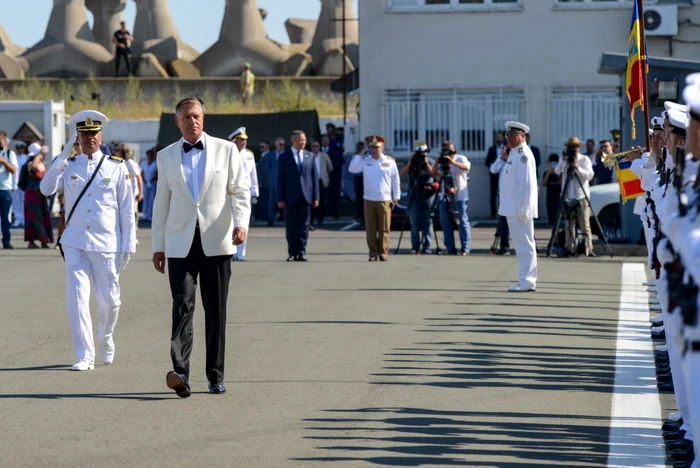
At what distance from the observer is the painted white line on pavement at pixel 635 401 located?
298 inches

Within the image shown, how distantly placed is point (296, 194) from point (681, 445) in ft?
47.9

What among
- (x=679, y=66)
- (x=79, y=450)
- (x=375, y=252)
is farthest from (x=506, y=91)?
(x=79, y=450)

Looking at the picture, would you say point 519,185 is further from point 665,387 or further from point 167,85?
point 167,85

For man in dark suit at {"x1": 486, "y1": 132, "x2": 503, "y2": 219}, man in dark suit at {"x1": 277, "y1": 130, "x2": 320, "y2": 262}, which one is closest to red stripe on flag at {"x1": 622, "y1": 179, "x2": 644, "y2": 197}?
man in dark suit at {"x1": 277, "y1": 130, "x2": 320, "y2": 262}

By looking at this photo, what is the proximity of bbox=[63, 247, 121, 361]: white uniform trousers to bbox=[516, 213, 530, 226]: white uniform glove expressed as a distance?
6738mm

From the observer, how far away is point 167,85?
4928 centimetres

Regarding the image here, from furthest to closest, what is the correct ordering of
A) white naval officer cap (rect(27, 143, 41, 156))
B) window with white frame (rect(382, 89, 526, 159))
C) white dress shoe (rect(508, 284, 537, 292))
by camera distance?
window with white frame (rect(382, 89, 526, 159)) < white naval officer cap (rect(27, 143, 41, 156)) < white dress shoe (rect(508, 284, 537, 292))

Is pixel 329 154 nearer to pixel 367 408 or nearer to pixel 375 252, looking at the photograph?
pixel 375 252

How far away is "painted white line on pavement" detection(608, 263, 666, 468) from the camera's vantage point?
24.8 ft

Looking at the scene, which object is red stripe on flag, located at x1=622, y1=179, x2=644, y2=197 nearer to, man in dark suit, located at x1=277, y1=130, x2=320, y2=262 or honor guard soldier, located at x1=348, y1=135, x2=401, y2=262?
honor guard soldier, located at x1=348, y1=135, x2=401, y2=262

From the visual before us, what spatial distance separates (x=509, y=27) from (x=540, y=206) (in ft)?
13.4

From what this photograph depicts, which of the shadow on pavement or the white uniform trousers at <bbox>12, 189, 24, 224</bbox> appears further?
the white uniform trousers at <bbox>12, 189, 24, 224</bbox>

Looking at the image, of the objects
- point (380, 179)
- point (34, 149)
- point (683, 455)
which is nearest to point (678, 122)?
point (683, 455)

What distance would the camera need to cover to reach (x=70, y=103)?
4684cm
